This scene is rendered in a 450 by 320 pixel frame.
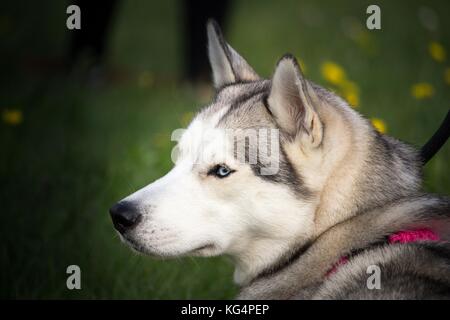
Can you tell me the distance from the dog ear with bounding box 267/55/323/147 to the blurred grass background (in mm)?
914

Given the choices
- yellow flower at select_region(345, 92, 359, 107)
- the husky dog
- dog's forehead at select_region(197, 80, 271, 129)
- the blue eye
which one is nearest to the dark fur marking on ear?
dog's forehead at select_region(197, 80, 271, 129)

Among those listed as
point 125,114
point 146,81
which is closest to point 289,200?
point 125,114

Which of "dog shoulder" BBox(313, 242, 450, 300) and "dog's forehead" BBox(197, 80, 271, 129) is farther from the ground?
"dog's forehead" BBox(197, 80, 271, 129)

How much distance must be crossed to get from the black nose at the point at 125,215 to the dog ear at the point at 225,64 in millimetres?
1115

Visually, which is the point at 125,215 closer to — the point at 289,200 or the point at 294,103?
the point at 289,200

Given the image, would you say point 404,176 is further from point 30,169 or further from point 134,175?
point 30,169

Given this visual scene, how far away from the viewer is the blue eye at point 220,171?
304 cm

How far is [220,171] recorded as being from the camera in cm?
305

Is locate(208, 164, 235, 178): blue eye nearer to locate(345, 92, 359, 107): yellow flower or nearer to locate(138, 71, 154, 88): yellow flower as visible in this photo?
locate(345, 92, 359, 107): yellow flower

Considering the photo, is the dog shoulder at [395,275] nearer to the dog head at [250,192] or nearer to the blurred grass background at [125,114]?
the dog head at [250,192]

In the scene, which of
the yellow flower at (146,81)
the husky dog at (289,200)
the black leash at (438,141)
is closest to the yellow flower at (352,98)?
the black leash at (438,141)

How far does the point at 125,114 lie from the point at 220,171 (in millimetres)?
4423

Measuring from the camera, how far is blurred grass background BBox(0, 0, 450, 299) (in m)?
4.12

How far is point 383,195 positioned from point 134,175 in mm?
2794
